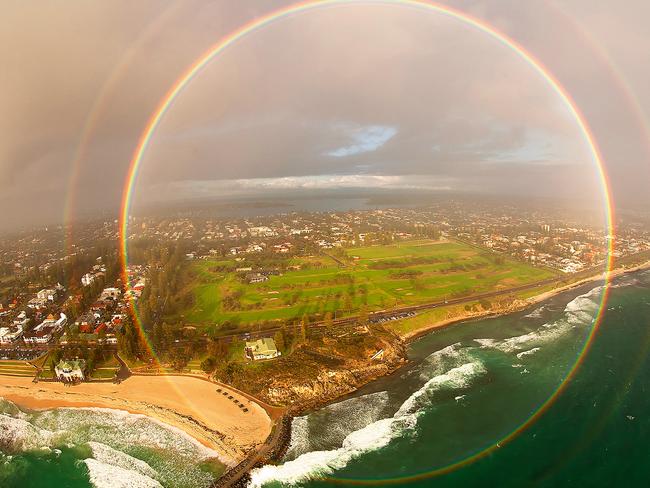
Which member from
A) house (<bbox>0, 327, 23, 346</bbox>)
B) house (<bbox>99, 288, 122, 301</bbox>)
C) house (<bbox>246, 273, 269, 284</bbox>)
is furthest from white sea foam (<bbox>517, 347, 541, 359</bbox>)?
house (<bbox>0, 327, 23, 346</bbox>)

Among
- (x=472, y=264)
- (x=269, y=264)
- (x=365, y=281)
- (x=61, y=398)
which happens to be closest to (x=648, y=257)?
(x=472, y=264)

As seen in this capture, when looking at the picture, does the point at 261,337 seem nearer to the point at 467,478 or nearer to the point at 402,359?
the point at 402,359

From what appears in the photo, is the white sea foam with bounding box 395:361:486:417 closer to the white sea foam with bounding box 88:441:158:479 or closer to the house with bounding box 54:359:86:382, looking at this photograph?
the white sea foam with bounding box 88:441:158:479

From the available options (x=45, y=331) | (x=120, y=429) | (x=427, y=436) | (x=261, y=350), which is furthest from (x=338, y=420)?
(x=45, y=331)

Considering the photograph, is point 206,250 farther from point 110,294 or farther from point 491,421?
point 491,421

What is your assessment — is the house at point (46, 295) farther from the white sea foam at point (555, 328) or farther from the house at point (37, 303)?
the white sea foam at point (555, 328)

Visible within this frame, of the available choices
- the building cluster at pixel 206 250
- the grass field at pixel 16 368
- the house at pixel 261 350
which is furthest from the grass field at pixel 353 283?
the grass field at pixel 16 368
